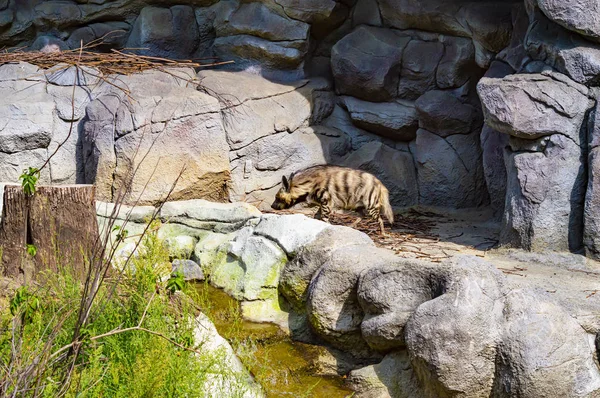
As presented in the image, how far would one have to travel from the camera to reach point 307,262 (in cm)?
659

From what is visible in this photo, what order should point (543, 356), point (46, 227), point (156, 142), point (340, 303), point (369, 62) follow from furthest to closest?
point (369, 62) < point (156, 142) < point (340, 303) < point (46, 227) < point (543, 356)

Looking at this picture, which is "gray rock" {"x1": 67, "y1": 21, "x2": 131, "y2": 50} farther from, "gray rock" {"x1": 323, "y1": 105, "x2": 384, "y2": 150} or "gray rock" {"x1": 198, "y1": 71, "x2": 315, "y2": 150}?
"gray rock" {"x1": 323, "y1": 105, "x2": 384, "y2": 150}

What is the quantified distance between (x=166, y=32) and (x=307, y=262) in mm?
4476

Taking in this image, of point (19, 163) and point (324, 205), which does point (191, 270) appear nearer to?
point (324, 205)

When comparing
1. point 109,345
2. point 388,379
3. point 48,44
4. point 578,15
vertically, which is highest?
point 578,15

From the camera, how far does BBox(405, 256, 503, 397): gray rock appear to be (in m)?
5.25

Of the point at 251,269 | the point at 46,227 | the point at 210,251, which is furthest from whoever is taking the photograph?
the point at 210,251

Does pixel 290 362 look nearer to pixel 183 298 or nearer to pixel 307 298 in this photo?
pixel 307 298

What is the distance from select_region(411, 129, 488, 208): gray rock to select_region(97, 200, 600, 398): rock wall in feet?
9.74

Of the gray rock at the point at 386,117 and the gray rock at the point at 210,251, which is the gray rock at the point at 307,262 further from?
the gray rock at the point at 386,117

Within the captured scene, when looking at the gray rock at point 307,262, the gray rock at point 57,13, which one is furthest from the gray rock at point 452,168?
the gray rock at point 57,13

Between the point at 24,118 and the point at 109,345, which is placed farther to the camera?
the point at 24,118

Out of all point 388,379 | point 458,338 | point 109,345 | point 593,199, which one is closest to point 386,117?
point 593,199

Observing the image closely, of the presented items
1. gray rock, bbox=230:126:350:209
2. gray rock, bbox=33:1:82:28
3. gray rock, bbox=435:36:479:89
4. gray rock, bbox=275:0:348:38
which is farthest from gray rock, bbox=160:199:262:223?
gray rock, bbox=33:1:82:28
